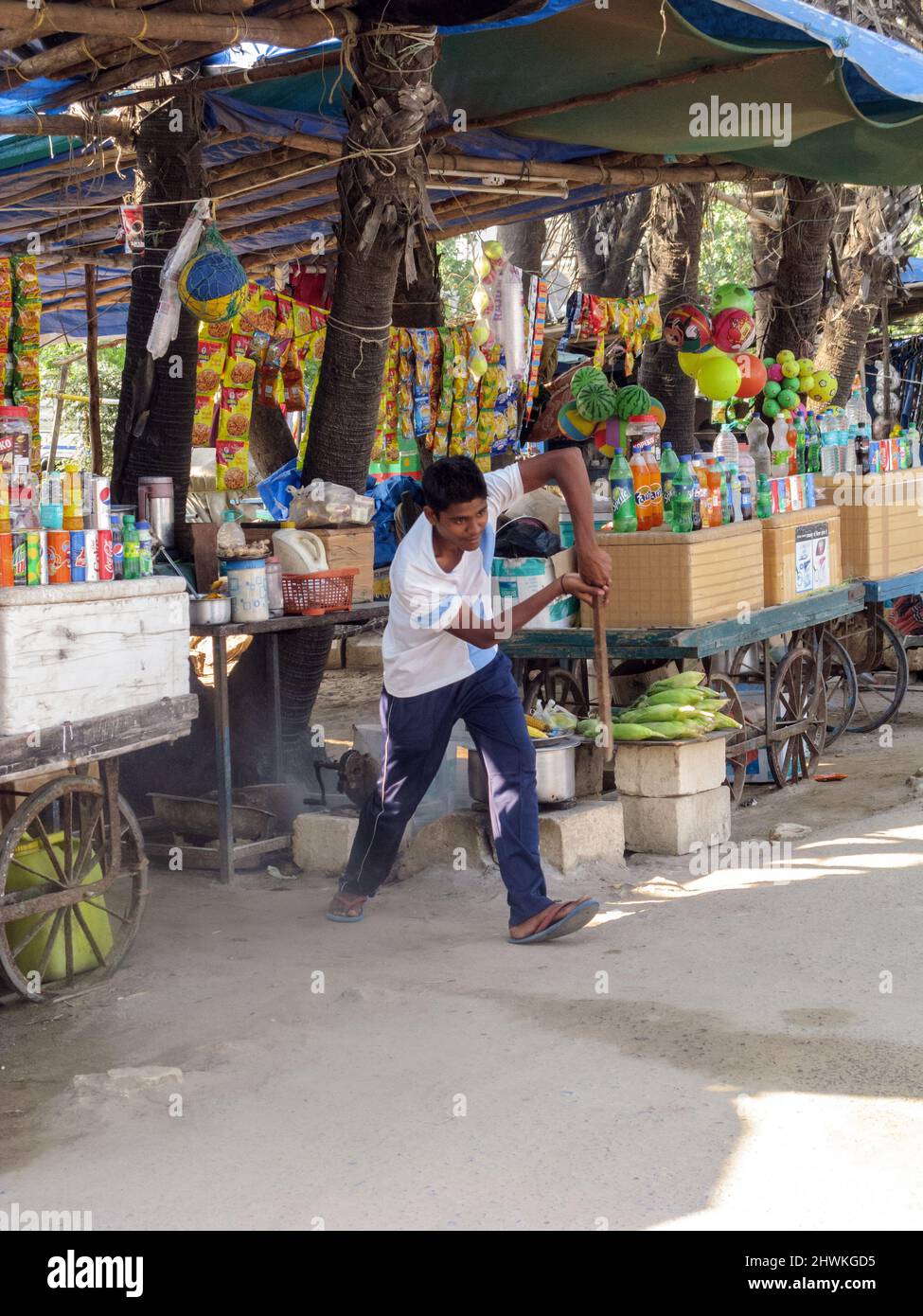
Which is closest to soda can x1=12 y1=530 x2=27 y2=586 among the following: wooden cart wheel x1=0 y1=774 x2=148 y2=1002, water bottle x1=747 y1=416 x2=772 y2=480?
wooden cart wheel x1=0 y1=774 x2=148 y2=1002

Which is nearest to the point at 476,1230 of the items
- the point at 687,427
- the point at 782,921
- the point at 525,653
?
the point at 782,921

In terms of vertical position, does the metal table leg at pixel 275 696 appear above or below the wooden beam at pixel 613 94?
below

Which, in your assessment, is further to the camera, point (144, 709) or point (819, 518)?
point (819, 518)

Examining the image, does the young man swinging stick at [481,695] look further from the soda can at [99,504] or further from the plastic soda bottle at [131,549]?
the soda can at [99,504]

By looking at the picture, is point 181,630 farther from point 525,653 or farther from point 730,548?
point 730,548

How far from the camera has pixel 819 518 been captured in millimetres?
7789

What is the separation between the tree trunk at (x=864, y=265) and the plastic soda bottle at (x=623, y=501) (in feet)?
16.6

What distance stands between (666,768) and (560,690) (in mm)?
1156

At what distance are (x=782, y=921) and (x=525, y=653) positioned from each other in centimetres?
194

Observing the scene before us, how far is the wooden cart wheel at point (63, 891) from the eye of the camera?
14.3 ft

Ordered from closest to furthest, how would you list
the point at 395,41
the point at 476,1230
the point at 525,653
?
the point at 476,1230 < the point at 395,41 < the point at 525,653

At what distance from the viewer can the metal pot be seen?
581cm

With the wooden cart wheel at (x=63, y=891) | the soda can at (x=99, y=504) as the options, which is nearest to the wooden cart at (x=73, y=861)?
the wooden cart wheel at (x=63, y=891)

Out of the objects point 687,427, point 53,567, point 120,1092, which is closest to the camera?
point 120,1092
